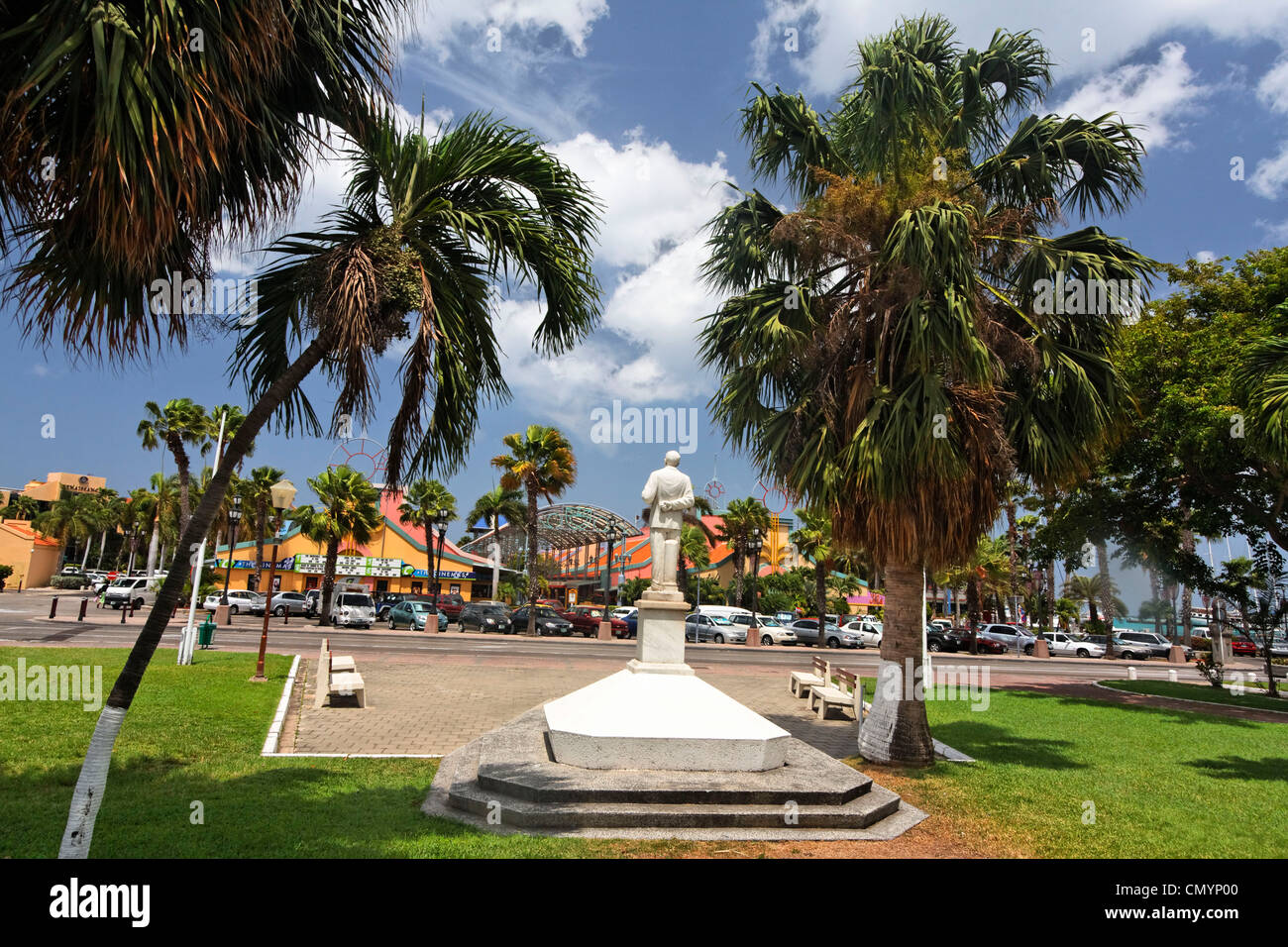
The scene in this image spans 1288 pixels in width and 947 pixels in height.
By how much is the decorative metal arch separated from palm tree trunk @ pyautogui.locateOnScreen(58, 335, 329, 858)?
38265 millimetres

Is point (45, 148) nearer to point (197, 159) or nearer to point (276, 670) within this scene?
point (197, 159)

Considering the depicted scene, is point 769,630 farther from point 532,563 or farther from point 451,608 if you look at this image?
point 451,608

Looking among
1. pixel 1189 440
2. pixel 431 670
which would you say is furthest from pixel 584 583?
pixel 1189 440

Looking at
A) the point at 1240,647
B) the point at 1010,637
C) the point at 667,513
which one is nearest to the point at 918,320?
the point at 667,513

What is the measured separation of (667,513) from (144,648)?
18.4ft

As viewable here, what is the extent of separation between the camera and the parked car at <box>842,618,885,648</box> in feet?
134

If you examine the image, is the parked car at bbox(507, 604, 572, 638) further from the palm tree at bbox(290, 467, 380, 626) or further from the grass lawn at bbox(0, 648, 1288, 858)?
the grass lawn at bbox(0, 648, 1288, 858)

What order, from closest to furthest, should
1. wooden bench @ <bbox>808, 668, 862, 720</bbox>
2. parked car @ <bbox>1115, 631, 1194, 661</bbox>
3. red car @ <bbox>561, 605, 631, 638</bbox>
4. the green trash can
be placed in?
wooden bench @ <bbox>808, 668, 862, 720</bbox> → the green trash can → red car @ <bbox>561, 605, 631, 638</bbox> → parked car @ <bbox>1115, 631, 1194, 661</bbox>

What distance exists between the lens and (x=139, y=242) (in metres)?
3.37

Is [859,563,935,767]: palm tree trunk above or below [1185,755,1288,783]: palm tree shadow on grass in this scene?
above

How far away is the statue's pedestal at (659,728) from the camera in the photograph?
7297 mm

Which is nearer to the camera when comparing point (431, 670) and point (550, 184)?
point (550, 184)

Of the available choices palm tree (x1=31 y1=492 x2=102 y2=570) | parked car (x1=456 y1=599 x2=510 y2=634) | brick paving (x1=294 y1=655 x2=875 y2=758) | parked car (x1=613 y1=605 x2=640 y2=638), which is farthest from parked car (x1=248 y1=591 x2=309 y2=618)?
palm tree (x1=31 y1=492 x2=102 y2=570)
